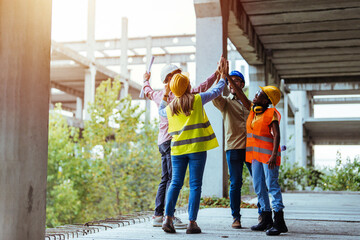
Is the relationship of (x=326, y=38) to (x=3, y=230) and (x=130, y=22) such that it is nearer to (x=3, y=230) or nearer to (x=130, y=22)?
(x=3, y=230)

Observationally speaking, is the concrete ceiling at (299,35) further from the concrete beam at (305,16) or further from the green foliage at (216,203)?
the green foliage at (216,203)

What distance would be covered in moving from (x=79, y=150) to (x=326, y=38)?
15772 mm

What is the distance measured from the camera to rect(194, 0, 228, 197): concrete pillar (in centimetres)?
818

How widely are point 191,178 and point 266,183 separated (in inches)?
29.3

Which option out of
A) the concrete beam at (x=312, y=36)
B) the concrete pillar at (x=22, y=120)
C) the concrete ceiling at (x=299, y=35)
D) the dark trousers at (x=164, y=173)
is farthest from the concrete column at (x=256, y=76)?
the concrete pillar at (x=22, y=120)

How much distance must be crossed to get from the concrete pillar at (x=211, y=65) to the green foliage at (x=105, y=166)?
47.3ft

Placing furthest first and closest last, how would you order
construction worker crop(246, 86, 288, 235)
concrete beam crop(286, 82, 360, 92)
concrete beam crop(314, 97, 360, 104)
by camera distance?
concrete beam crop(314, 97, 360, 104)
concrete beam crop(286, 82, 360, 92)
construction worker crop(246, 86, 288, 235)

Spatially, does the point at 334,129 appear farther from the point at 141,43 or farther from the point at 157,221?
the point at 157,221

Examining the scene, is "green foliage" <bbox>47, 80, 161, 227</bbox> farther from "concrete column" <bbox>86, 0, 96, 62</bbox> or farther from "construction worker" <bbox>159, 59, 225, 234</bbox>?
"construction worker" <bbox>159, 59, 225, 234</bbox>

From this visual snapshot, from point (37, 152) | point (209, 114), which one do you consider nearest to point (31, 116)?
point (37, 152)

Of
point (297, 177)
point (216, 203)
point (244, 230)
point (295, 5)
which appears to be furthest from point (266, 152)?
point (297, 177)

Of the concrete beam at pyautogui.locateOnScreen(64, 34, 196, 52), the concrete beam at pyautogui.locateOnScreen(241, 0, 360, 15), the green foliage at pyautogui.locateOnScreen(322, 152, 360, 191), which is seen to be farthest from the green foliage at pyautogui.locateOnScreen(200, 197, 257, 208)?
the concrete beam at pyautogui.locateOnScreen(64, 34, 196, 52)

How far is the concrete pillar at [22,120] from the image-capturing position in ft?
8.65

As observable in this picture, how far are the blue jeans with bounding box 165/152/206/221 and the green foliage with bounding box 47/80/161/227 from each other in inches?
716
